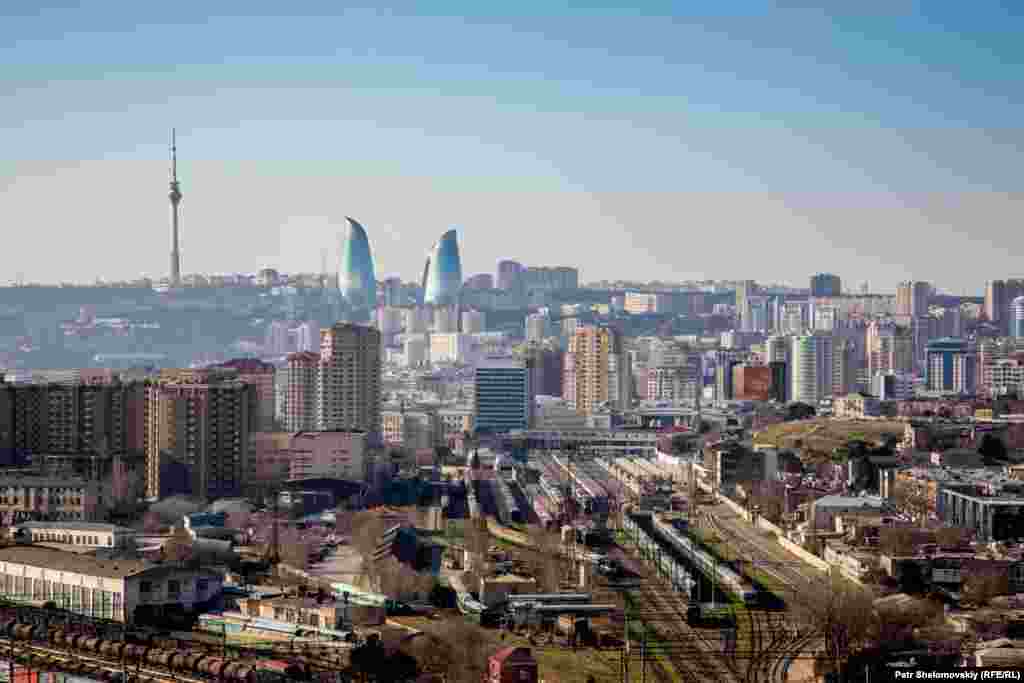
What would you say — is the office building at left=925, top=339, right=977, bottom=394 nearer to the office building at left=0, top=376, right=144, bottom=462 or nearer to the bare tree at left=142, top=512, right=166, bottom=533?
the office building at left=0, top=376, right=144, bottom=462

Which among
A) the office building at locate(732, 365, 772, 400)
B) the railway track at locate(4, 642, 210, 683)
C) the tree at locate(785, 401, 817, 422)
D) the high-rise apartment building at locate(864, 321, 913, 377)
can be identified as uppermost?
the high-rise apartment building at locate(864, 321, 913, 377)

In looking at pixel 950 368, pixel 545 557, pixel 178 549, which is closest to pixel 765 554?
pixel 545 557

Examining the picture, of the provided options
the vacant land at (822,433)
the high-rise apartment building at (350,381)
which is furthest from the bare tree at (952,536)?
the high-rise apartment building at (350,381)

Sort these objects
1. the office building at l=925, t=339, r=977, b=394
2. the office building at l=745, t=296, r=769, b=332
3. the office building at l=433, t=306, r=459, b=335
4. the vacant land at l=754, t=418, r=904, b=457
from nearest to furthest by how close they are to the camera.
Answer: the vacant land at l=754, t=418, r=904, b=457 → the office building at l=925, t=339, r=977, b=394 → the office building at l=433, t=306, r=459, b=335 → the office building at l=745, t=296, r=769, b=332

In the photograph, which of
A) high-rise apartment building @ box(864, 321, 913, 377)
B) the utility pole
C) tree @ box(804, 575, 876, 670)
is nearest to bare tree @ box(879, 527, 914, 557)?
tree @ box(804, 575, 876, 670)

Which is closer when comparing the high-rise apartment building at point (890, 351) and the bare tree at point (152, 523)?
the bare tree at point (152, 523)

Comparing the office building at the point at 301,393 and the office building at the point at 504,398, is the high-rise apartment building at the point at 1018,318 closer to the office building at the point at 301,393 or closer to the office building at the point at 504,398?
the office building at the point at 504,398
